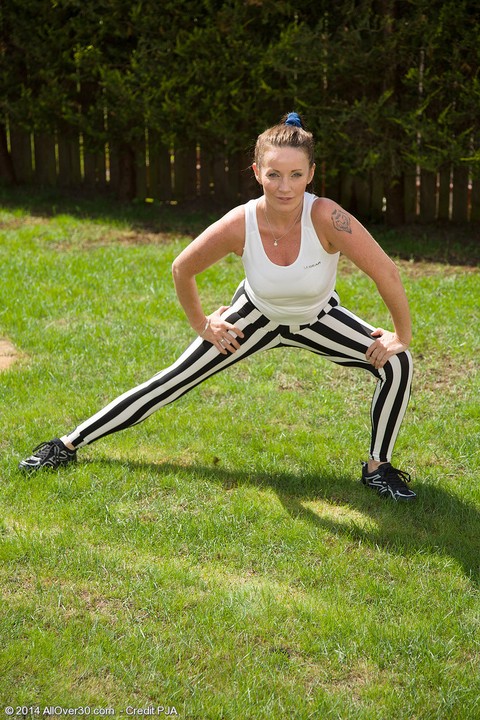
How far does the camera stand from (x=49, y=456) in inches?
176

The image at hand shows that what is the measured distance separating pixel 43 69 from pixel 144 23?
1.38m

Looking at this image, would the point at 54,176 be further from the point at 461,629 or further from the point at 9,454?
the point at 461,629

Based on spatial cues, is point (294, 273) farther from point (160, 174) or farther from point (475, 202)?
point (160, 174)

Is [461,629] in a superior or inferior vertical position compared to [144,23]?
inferior

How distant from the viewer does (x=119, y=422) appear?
14.6 ft

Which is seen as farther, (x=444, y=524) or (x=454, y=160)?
(x=454, y=160)

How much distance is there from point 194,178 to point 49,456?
6.52 metres

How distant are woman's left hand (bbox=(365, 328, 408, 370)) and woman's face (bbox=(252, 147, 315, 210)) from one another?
0.71 m

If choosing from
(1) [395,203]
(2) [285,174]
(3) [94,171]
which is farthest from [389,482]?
(3) [94,171]

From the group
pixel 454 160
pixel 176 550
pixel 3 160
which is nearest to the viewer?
pixel 176 550

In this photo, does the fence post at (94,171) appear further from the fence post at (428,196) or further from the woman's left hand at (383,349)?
the woman's left hand at (383,349)

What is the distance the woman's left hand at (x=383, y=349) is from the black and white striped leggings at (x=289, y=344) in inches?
1.2

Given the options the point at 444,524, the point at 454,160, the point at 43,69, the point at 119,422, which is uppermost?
the point at 43,69

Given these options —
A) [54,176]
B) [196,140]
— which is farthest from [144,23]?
[54,176]
